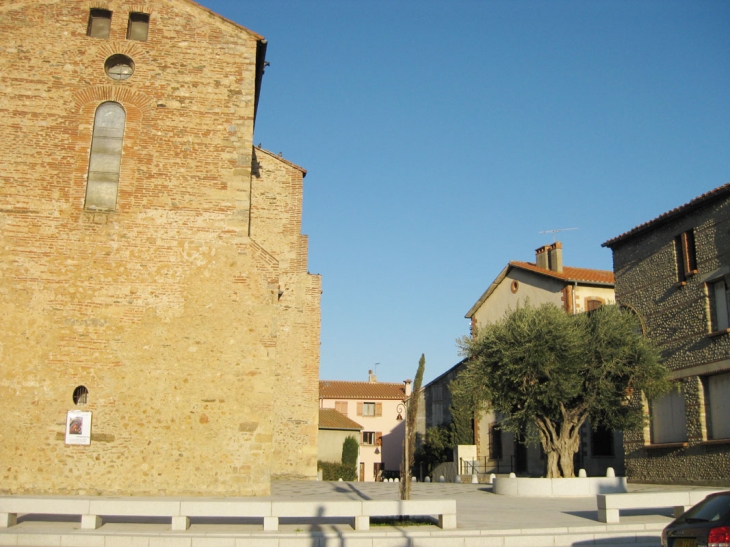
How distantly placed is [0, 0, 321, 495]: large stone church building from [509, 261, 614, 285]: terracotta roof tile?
18238 millimetres

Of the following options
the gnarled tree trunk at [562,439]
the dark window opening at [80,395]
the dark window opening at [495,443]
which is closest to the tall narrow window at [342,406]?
the dark window opening at [495,443]

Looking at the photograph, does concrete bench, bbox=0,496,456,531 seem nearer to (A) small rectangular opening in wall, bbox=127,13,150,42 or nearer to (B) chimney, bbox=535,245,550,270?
(A) small rectangular opening in wall, bbox=127,13,150,42

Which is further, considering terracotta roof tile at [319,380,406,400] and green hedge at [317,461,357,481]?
terracotta roof tile at [319,380,406,400]

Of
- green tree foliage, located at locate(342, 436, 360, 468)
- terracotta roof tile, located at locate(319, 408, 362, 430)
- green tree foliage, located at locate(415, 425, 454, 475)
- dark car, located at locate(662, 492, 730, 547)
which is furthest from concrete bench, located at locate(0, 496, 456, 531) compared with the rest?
terracotta roof tile, located at locate(319, 408, 362, 430)

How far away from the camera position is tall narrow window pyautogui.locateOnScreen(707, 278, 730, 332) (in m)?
20.2

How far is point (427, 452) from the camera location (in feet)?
128

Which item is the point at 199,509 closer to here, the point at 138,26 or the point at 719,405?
the point at 138,26

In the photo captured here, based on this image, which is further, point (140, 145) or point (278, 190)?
point (278, 190)

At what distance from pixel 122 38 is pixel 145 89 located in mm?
1470

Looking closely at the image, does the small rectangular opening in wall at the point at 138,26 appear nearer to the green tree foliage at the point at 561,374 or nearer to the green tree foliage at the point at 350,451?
the green tree foliage at the point at 561,374

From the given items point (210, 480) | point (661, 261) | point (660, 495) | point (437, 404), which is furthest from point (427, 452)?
point (660, 495)

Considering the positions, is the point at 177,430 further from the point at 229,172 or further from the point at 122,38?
the point at 122,38

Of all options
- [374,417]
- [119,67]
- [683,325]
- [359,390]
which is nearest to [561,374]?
[683,325]

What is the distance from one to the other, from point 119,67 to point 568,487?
1526cm
